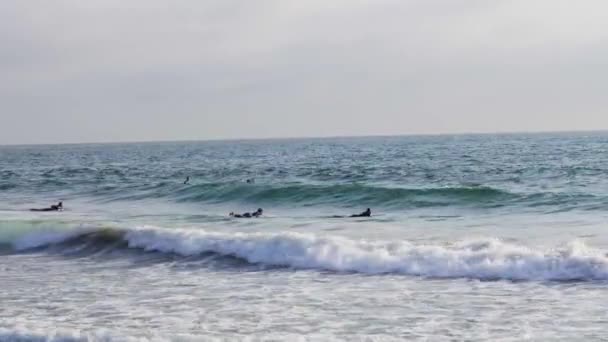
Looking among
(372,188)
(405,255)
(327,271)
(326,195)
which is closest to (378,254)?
(405,255)

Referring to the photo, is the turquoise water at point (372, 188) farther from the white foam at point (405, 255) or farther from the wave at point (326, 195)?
the white foam at point (405, 255)

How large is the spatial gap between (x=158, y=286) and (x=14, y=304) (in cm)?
273

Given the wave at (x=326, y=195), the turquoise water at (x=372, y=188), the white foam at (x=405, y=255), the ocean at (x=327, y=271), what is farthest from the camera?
the wave at (x=326, y=195)

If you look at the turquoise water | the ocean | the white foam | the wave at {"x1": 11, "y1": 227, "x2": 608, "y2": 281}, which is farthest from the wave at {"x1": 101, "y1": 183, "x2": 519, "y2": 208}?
the white foam

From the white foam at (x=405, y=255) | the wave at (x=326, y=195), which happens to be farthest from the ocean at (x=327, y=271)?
the wave at (x=326, y=195)

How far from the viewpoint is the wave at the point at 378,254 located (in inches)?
599

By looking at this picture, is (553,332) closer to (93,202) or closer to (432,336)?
(432,336)

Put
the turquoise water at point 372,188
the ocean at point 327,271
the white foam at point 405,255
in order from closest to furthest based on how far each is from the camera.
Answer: the ocean at point 327,271, the white foam at point 405,255, the turquoise water at point 372,188

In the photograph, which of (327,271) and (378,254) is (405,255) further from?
(327,271)

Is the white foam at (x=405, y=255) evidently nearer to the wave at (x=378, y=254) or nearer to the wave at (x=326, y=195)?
the wave at (x=378, y=254)

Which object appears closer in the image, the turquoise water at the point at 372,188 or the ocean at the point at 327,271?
the ocean at the point at 327,271

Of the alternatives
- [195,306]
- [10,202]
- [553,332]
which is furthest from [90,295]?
[10,202]

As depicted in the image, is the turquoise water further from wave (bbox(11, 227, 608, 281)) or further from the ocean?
wave (bbox(11, 227, 608, 281))

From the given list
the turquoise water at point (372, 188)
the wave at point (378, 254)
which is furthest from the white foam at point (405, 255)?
the turquoise water at point (372, 188)
